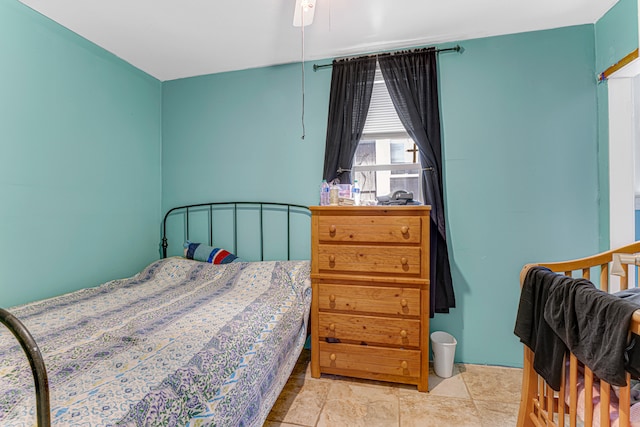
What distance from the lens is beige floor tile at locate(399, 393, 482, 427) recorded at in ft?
5.09

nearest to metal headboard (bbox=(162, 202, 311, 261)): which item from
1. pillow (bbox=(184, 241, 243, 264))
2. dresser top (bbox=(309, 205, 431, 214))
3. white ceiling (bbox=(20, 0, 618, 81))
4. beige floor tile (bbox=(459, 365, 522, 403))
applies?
pillow (bbox=(184, 241, 243, 264))

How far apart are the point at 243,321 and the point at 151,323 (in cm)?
42

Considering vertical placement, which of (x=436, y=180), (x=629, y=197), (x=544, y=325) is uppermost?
(x=436, y=180)

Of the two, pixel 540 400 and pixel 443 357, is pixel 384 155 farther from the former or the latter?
pixel 540 400

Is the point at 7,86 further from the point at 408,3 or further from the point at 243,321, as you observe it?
the point at 408,3

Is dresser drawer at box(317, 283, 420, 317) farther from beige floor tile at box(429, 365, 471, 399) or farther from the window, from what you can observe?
the window

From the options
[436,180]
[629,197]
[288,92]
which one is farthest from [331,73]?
[629,197]

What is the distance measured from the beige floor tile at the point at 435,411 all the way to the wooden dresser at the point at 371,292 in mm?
91

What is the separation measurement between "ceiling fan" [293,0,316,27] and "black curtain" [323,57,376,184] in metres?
0.75

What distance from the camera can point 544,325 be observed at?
3.63ft

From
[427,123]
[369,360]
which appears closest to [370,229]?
[369,360]

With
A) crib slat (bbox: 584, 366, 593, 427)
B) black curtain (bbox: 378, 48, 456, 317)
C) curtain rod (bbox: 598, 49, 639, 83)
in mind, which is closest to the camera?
crib slat (bbox: 584, 366, 593, 427)

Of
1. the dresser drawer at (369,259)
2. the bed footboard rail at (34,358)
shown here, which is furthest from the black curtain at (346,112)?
the bed footboard rail at (34,358)

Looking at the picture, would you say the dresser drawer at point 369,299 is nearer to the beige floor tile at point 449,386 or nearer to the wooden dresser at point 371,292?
the wooden dresser at point 371,292
